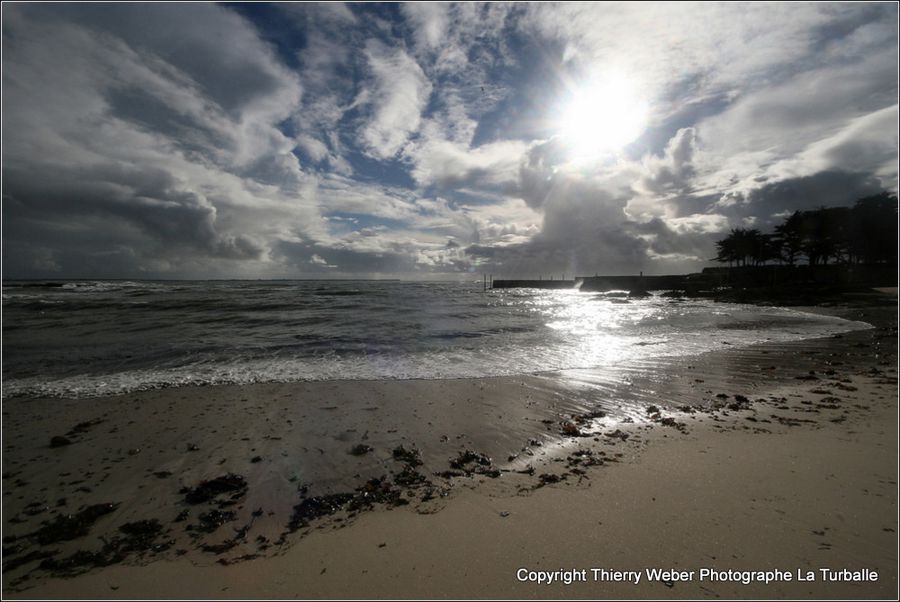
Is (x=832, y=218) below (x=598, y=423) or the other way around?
the other way around

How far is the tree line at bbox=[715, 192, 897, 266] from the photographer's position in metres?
45.8

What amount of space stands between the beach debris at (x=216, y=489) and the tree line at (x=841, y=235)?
231 ft

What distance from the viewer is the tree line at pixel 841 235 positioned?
45.8 meters

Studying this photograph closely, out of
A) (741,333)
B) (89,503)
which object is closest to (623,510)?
(89,503)

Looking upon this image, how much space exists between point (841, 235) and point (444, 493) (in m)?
69.6

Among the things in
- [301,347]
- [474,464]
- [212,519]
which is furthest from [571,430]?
[301,347]

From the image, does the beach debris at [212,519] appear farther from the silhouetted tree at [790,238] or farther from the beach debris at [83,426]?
the silhouetted tree at [790,238]

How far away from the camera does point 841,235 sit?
4828cm

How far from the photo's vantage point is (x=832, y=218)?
48.2 m

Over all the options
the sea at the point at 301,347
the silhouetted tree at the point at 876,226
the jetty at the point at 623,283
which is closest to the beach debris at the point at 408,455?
the sea at the point at 301,347

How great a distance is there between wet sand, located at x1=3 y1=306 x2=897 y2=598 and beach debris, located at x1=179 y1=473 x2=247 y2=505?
0.03 metres

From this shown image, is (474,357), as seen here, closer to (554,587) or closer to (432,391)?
(432,391)

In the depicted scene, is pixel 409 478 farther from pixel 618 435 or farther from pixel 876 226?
pixel 876 226

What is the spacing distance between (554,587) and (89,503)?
5.08 m
